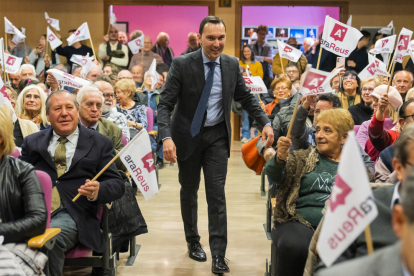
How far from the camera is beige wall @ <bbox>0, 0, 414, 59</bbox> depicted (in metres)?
10.0

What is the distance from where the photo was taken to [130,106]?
18.6 ft

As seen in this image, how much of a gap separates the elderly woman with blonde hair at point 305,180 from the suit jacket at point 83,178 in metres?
0.92

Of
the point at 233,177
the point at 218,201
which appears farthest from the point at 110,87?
the point at 233,177

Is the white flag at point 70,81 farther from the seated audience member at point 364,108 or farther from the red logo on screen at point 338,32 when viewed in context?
the seated audience member at point 364,108

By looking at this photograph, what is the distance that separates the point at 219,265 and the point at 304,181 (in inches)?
A: 38.8

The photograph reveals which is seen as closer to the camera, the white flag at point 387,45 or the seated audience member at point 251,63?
the white flag at point 387,45

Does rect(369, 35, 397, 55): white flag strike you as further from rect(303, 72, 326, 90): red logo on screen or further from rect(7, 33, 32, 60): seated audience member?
rect(7, 33, 32, 60): seated audience member

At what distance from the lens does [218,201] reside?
337cm

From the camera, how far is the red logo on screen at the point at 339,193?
1513 mm

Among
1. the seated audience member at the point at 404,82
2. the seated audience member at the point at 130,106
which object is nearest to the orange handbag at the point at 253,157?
the seated audience member at the point at 130,106

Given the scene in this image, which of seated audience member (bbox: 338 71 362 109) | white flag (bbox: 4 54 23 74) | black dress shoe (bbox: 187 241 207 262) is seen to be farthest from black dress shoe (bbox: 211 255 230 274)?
white flag (bbox: 4 54 23 74)

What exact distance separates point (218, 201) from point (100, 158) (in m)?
0.90

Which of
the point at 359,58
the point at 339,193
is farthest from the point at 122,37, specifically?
the point at 339,193

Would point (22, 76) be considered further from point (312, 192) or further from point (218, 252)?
point (312, 192)
